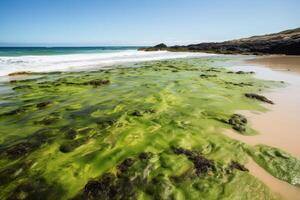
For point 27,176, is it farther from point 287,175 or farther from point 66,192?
point 287,175

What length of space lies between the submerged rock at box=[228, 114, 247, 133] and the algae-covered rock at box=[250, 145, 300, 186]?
0.87 metres

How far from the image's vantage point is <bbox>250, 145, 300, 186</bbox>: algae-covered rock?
3.55m

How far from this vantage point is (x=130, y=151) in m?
→ 4.27

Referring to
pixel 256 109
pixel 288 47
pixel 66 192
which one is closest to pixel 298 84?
pixel 256 109

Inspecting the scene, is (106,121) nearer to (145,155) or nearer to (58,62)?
(145,155)

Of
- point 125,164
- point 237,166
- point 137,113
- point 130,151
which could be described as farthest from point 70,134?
point 237,166

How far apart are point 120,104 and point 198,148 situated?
332cm

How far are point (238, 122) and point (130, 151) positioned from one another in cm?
270

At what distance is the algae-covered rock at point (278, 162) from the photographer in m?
3.55

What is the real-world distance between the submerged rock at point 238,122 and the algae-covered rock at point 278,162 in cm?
87

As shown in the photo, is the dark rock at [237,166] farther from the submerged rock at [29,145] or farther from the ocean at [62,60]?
the ocean at [62,60]

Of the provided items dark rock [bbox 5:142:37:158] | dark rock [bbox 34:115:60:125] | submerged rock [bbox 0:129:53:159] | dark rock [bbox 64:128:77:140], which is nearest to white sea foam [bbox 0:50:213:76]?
dark rock [bbox 34:115:60:125]

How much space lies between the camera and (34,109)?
6867mm

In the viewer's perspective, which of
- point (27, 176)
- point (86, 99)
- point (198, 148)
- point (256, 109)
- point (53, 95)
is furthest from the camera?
point (53, 95)
